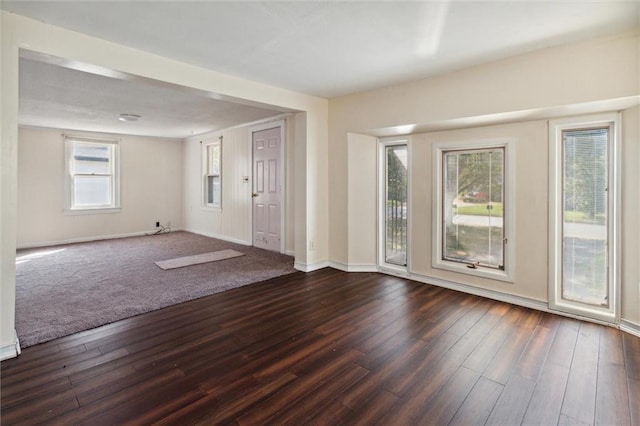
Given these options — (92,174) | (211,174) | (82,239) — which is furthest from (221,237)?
(92,174)

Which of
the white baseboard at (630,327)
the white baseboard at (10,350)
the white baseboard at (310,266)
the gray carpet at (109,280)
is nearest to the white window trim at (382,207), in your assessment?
the white baseboard at (310,266)

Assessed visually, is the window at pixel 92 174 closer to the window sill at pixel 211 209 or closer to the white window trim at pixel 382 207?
the window sill at pixel 211 209

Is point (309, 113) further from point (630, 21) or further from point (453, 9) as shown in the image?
point (630, 21)

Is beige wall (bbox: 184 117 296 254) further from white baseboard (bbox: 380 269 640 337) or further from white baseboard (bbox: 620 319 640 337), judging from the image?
white baseboard (bbox: 620 319 640 337)

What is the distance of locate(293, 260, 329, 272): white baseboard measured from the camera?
4551 mm

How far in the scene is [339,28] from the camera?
8.13 ft

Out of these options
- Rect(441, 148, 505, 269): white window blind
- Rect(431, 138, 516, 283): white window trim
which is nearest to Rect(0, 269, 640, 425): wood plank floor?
Rect(431, 138, 516, 283): white window trim

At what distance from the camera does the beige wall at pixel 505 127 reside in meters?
2.64

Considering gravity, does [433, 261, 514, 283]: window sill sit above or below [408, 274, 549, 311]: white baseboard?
above

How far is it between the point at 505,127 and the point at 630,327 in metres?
2.10

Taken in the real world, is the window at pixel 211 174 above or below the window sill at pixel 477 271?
above

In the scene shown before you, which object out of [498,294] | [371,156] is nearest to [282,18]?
[371,156]

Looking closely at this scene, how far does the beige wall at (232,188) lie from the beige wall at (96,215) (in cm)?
45

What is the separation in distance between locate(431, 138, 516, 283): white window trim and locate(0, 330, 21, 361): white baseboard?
4007 mm
